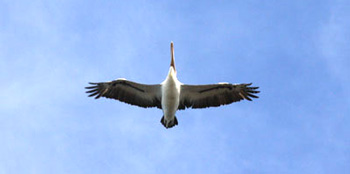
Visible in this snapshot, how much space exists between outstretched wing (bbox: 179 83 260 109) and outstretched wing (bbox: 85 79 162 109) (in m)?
1.15

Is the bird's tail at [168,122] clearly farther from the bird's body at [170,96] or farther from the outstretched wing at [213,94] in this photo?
the outstretched wing at [213,94]

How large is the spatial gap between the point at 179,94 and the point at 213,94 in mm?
1470

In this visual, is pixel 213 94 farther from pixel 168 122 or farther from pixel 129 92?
pixel 129 92

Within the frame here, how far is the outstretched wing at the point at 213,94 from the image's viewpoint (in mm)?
22234

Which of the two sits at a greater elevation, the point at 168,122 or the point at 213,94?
the point at 213,94

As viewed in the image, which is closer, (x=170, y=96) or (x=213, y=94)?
(x=170, y=96)

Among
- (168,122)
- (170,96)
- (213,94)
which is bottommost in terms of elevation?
(168,122)

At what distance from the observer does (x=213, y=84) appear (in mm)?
22078

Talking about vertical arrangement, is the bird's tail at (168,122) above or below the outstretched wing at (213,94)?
below

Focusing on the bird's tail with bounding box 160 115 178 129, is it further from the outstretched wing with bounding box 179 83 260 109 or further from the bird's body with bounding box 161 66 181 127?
the outstretched wing with bounding box 179 83 260 109

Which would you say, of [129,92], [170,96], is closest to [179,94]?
[170,96]

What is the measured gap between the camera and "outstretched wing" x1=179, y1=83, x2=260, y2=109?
22234 mm

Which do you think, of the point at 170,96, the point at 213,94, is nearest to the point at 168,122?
the point at 170,96

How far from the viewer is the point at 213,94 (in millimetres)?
22484
